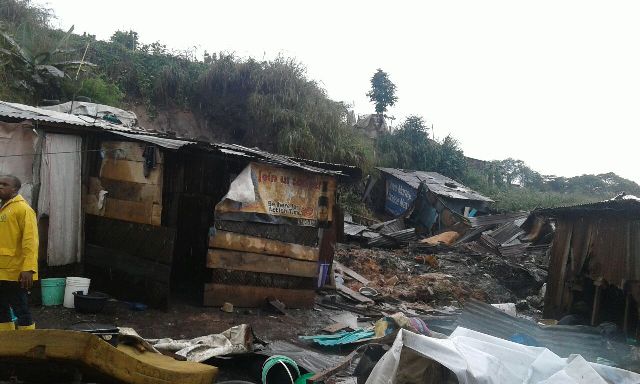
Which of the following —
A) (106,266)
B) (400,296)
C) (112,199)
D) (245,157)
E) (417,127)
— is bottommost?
(400,296)

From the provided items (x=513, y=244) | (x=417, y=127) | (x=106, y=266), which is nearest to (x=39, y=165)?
(x=106, y=266)

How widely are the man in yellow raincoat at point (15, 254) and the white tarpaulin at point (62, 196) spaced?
2.68m

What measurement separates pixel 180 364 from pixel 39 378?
37.6 inches

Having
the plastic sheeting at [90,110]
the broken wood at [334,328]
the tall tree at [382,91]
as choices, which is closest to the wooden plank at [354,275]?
the broken wood at [334,328]

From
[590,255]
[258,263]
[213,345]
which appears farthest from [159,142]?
[590,255]

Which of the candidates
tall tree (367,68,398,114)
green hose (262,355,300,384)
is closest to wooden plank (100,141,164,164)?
green hose (262,355,300,384)

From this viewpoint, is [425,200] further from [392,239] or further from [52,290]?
[52,290]

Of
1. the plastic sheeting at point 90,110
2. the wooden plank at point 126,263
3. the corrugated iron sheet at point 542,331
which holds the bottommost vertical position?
the corrugated iron sheet at point 542,331

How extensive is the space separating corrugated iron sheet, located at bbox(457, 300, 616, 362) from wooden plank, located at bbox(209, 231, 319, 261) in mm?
2978

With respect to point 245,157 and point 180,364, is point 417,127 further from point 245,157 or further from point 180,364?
point 180,364

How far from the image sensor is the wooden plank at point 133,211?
767 cm

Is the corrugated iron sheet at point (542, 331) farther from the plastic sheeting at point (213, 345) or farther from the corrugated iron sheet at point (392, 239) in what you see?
the corrugated iron sheet at point (392, 239)

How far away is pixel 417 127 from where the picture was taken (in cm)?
2898

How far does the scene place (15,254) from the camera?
497cm
